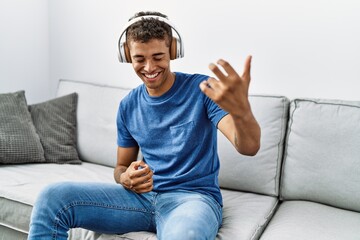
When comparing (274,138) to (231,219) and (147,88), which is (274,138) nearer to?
(231,219)

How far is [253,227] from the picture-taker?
4.85 feet

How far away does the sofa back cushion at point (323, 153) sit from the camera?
1.64 metres

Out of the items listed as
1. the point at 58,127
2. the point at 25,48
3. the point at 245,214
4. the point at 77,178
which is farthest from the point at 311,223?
the point at 25,48

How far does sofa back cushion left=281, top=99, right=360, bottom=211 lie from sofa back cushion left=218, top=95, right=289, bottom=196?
0.13ft

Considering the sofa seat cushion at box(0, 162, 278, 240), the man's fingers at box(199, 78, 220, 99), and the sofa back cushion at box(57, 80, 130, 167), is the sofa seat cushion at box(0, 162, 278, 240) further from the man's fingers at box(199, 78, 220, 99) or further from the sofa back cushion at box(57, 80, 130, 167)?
the man's fingers at box(199, 78, 220, 99)

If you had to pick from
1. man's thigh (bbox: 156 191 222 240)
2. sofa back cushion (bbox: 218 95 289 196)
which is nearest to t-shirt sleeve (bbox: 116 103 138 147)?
man's thigh (bbox: 156 191 222 240)

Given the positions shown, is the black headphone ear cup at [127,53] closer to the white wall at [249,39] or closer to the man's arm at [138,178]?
the man's arm at [138,178]

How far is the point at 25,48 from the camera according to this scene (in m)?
2.70

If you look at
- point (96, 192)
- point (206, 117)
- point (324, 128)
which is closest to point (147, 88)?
point (206, 117)

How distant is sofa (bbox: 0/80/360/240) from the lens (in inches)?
58.8

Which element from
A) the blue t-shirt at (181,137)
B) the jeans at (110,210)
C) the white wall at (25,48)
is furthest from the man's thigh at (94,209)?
the white wall at (25,48)

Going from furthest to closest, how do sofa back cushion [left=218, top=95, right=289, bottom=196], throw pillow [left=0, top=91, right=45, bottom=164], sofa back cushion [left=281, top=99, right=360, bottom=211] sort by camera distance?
throw pillow [left=0, top=91, right=45, bottom=164] → sofa back cushion [left=218, top=95, right=289, bottom=196] → sofa back cushion [left=281, top=99, right=360, bottom=211]

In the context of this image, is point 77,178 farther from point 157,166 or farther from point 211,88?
point 211,88

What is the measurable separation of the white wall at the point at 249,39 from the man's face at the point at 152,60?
2.39 feet
